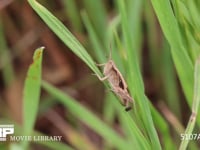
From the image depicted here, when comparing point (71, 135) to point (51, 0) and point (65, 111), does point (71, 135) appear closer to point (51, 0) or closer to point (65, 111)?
point (65, 111)

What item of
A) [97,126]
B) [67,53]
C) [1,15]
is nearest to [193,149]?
[97,126]

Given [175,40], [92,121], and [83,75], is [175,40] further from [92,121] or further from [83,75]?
[83,75]

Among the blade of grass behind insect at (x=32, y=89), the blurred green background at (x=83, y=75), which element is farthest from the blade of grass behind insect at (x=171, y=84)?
the blade of grass behind insect at (x=32, y=89)

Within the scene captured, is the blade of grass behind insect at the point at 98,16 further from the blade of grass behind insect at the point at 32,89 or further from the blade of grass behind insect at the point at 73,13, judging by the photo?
the blade of grass behind insect at the point at 32,89

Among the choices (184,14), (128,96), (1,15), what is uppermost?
(1,15)

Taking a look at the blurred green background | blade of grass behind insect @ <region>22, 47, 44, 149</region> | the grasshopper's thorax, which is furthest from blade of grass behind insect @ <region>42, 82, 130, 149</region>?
the grasshopper's thorax

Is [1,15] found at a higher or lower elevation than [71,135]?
higher

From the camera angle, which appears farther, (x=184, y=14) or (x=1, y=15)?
(x=1, y=15)
